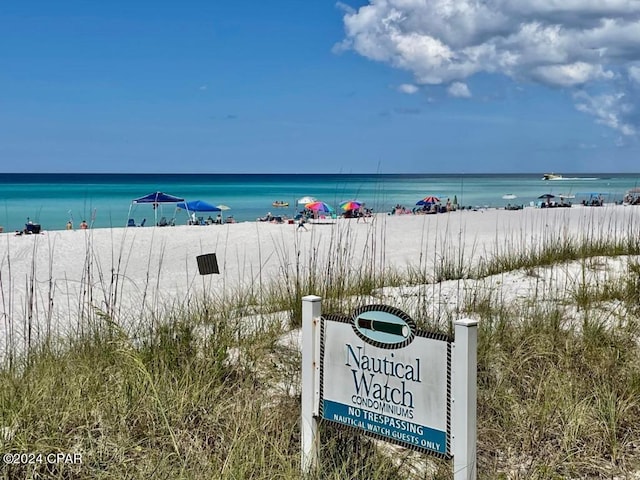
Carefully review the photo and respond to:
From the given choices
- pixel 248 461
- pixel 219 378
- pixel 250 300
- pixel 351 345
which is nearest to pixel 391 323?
pixel 351 345

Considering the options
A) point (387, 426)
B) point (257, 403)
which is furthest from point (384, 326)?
point (257, 403)

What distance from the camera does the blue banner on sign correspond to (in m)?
2.42

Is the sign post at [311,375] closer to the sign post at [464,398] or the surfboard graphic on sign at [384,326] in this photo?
the surfboard graphic on sign at [384,326]

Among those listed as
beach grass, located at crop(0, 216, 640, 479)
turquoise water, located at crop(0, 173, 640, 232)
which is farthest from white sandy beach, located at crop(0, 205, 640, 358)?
beach grass, located at crop(0, 216, 640, 479)

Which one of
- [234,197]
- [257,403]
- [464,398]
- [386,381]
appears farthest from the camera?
[234,197]

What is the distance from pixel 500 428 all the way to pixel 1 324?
18.3 ft

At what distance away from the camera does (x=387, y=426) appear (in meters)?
2.52

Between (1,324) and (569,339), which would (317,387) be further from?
(1,324)

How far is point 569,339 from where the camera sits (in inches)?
159

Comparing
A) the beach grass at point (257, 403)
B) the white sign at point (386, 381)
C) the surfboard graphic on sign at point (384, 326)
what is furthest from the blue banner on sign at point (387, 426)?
the surfboard graphic on sign at point (384, 326)

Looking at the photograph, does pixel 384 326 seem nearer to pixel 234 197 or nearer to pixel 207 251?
pixel 207 251

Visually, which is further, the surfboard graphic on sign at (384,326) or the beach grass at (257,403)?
the beach grass at (257,403)

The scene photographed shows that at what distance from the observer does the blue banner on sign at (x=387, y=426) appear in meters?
2.42

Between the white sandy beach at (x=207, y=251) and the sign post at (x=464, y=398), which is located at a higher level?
the sign post at (x=464, y=398)
